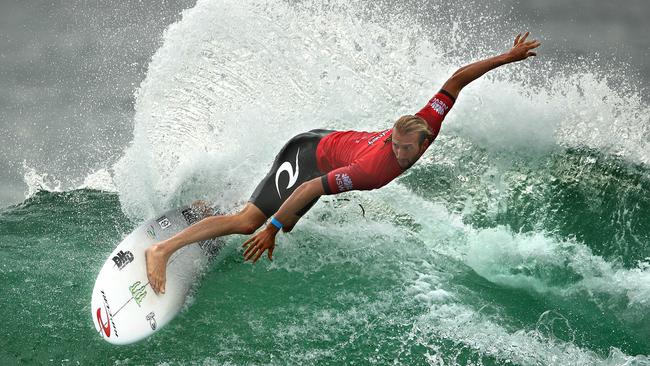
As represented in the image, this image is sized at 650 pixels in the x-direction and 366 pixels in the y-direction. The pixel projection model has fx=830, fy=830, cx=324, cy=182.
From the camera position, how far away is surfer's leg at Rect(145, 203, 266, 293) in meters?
5.00

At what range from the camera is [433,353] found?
487 cm

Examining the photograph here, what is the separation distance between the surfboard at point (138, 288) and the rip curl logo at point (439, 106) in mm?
1917

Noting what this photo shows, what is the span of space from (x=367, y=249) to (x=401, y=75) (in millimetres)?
2073

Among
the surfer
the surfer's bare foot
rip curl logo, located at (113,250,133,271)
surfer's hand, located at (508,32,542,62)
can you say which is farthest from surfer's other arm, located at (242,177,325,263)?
surfer's hand, located at (508,32,542,62)

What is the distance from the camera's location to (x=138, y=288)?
16.9ft

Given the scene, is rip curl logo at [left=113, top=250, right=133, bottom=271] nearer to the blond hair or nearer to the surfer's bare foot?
the surfer's bare foot

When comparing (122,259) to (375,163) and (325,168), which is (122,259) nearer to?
(325,168)

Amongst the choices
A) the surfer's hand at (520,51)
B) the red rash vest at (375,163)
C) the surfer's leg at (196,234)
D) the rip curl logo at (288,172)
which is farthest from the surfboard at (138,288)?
the surfer's hand at (520,51)


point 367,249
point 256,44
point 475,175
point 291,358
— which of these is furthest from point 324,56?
point 291,358

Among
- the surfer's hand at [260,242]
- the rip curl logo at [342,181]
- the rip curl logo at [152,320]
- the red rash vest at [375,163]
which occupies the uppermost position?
the red rash vest at [375,163]

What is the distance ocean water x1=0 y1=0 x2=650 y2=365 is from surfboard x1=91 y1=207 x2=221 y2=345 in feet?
0.34

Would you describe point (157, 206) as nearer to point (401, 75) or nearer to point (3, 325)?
point (3, 325)

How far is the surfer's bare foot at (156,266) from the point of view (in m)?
5.08

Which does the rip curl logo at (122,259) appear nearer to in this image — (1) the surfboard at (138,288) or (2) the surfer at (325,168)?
(1) the surfboard at (138,288)
